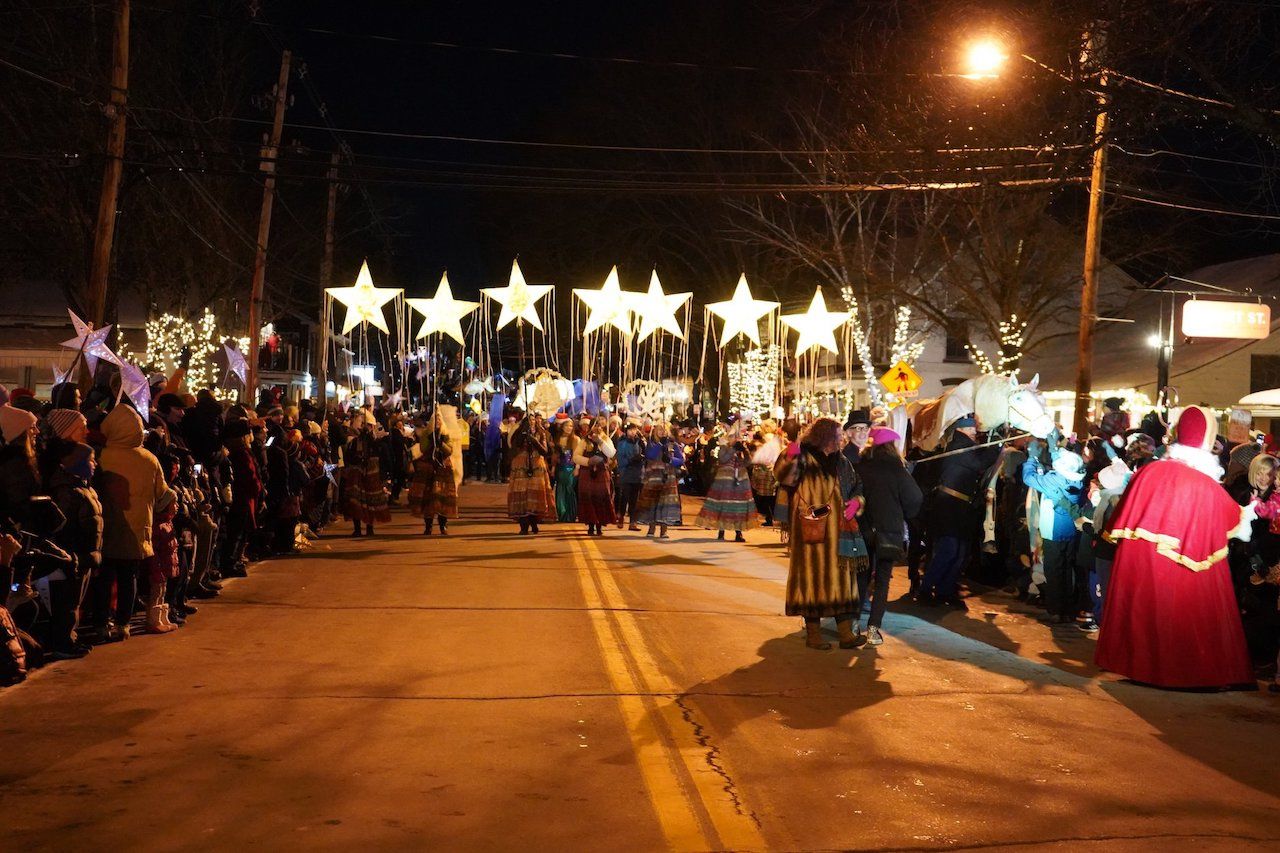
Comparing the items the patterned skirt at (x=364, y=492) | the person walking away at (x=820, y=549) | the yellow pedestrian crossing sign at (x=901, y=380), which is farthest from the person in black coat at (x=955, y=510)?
the patterned skirt at (x=364, y=492)

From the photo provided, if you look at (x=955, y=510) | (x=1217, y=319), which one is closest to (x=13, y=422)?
(x=955, y=510)

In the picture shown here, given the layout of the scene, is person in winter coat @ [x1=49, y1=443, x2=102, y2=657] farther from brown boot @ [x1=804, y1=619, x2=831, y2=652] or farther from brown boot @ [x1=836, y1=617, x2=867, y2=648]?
brown boot @ [x1=836, y1=617, x2=867, y2=648]

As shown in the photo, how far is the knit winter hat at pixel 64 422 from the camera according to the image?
31.1 feet

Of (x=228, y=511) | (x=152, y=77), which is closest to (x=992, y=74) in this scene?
(x=228, y=511)

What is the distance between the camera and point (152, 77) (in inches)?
1297

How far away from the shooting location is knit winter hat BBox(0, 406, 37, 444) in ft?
28.9

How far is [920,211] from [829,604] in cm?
3206

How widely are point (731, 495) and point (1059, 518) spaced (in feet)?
30.0

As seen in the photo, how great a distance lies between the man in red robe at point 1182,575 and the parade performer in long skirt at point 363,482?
44.7ft

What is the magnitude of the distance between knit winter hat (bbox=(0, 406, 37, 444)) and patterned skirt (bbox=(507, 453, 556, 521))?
1252 centimetres

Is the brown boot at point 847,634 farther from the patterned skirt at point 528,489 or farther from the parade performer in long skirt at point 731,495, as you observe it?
the patterned skirt at point 528,489

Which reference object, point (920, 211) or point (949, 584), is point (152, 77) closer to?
point (920, 211)

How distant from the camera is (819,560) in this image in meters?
10.7

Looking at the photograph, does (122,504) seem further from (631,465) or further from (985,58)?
(631,465)
